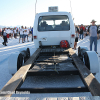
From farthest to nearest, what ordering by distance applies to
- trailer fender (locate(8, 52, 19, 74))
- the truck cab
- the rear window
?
the rear window, the truck cab, trailer fender (locate(8, 52, 19, 74))

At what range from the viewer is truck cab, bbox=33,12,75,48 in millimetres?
5891

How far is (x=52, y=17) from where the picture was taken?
626 centimetres

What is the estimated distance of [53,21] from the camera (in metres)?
6.51

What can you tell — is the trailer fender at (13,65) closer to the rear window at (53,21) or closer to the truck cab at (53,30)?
the truck cab at (53,30)

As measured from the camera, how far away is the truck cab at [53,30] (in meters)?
5.89

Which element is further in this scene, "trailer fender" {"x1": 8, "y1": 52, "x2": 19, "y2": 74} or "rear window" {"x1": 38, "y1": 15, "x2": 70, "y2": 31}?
"rear window" {"x1": 38, "y1": 15, "x2": 70, "y2": 31}

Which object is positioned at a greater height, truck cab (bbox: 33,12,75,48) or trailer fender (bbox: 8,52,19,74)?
truck cab (bbox: 33,12,75,48)

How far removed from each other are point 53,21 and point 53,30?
0.71 m

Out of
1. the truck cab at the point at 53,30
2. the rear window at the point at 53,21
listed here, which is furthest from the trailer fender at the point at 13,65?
the rear window at the point at 53,21

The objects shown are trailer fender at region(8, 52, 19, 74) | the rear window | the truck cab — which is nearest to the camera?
trailer fender at region(8, 52, 19, 74)

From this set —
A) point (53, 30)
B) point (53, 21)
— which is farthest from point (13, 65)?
point (53, 21)

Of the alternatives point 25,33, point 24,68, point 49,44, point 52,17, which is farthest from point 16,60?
point 25,33

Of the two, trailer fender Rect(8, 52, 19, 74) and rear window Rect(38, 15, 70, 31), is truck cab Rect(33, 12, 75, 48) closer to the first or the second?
rear window Rect(38, 15, 70, 31)

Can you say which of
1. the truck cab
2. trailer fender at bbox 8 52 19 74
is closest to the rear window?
the truck cab
